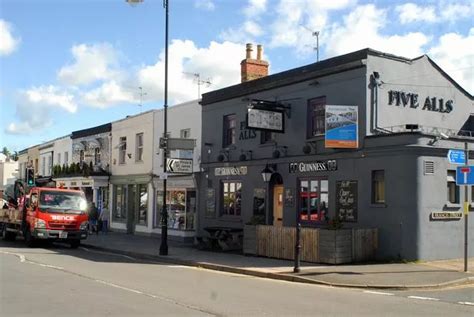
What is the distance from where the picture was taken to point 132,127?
32.2 m

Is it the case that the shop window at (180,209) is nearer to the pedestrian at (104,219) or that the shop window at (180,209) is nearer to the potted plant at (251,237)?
the pedestrian at (104,219)

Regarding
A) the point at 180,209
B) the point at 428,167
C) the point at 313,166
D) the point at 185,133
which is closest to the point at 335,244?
the point at 428,167

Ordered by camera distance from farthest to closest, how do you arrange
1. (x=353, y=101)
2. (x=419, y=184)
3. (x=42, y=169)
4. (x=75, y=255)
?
(x=42, y=169) → (x=75, y=255) → (x=353, y=101) → (x=419, y=184)

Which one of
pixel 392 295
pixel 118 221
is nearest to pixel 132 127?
pixel 118 221

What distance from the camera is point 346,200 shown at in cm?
1894

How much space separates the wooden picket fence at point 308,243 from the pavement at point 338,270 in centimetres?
36

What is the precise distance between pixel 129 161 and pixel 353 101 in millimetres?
17017

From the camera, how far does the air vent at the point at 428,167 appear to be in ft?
56.9

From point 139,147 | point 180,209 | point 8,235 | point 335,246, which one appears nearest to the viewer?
point 335,246

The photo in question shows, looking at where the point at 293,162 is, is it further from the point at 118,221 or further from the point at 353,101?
the point at 118,221

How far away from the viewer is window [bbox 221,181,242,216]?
935 inches

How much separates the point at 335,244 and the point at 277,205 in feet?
17.8

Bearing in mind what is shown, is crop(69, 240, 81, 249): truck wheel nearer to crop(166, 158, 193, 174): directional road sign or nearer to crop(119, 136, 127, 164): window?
crop(166, 158, 193, 174): directional road sign

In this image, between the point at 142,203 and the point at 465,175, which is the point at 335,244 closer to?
the point at 465,175
